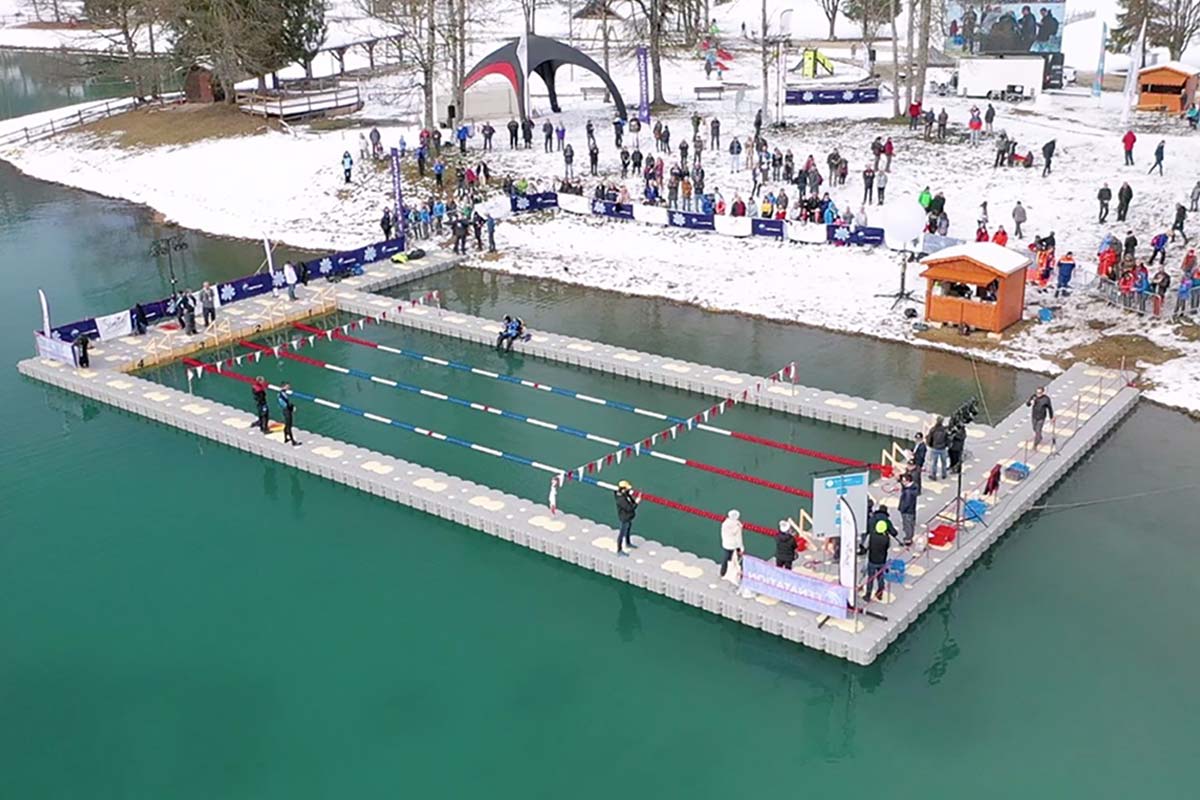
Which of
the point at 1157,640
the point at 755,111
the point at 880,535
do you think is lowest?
the point at 1157,640

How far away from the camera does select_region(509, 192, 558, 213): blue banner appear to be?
139 feet

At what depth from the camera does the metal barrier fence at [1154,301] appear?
2956 cm

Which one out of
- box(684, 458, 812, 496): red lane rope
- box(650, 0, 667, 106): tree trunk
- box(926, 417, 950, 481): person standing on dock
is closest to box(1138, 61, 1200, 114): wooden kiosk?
box(650, 0, 667, 106): tree trunk

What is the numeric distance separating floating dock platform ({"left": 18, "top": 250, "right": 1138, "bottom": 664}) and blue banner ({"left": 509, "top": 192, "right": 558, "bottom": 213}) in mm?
9447

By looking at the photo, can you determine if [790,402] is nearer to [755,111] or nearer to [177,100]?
[755,111]

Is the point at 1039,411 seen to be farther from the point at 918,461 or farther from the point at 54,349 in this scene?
the point at 54,349

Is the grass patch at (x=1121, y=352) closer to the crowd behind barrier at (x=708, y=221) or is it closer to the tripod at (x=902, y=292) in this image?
the tripod at (x=902, y=292)

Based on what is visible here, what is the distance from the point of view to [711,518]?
21.5m

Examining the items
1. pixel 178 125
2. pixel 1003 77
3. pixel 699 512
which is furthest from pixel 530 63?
pixel 699 512

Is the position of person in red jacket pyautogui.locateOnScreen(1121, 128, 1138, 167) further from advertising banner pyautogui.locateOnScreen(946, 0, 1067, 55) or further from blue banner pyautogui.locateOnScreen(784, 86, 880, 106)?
advertising banner pyautogui.locateOnScreen(946, 0, 1067, 55)

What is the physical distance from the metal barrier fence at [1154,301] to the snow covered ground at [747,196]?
Answer: 37 cm

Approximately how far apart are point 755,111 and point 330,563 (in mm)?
38385

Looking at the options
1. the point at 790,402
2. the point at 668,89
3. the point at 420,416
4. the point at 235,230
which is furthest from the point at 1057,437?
the point at 668,89

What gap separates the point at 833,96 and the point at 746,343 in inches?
1095
